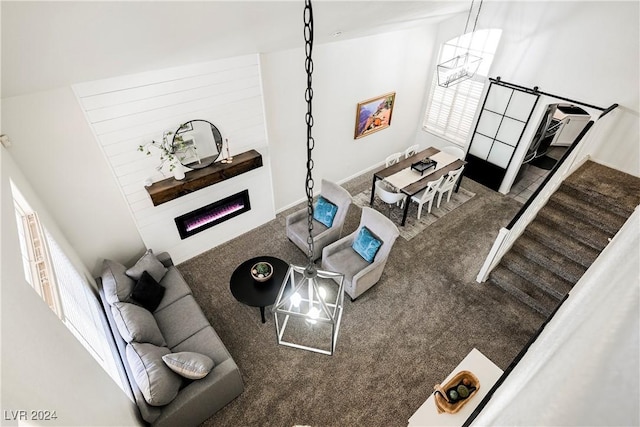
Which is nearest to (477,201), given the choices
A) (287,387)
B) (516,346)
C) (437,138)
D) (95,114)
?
(437,138)

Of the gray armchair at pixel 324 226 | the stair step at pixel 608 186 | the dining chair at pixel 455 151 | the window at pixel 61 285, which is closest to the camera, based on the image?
the window at pixel 61 285

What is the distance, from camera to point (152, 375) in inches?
111

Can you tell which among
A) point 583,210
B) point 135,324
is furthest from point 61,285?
point 583,210

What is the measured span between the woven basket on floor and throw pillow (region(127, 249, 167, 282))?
10.9ft

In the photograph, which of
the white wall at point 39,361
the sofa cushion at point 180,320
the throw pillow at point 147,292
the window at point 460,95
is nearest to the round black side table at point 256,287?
the sofa cushion at point 180,320

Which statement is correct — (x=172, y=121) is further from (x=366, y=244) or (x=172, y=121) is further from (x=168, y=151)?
(x=366, y=244)

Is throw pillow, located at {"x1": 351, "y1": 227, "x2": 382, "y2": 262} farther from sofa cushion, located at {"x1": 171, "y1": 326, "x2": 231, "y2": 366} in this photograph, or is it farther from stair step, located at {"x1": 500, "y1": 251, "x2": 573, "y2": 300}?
sofa cushion, located at {"x1": 171, "y1": 326, "x2": 231, "y2": 366}

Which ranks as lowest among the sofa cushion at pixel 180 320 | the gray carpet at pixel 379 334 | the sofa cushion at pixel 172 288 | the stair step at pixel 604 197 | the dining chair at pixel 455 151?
the gray carpet at pixel 379 334

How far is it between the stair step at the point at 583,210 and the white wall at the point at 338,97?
3.17 meters

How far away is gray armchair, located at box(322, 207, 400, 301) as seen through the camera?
4.18m

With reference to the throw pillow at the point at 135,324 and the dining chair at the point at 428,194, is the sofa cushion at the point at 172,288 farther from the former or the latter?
the dining chair at the point at 428,194

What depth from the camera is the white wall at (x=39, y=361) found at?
3.69 ft

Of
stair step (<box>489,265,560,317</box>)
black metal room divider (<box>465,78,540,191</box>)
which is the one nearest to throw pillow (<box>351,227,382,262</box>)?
stair step (<box>489,265,560,317</box>)

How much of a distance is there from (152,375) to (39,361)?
1698mm
